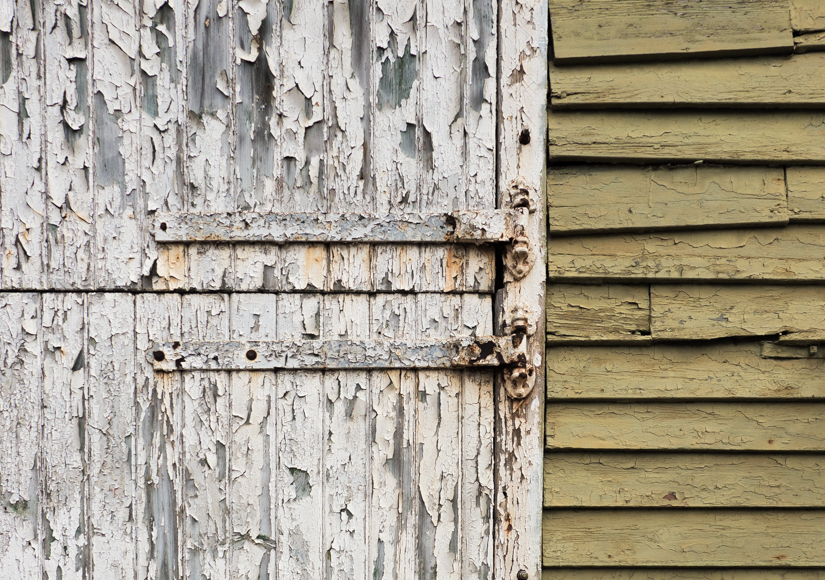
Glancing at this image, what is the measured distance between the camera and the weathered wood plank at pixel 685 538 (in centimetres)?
140

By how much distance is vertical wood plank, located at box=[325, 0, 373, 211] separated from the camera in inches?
53.6

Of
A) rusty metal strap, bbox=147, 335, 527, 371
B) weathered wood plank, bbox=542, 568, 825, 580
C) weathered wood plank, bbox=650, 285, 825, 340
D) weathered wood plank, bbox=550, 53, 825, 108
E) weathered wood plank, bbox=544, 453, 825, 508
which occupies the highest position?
weathered wood plank, bbox=550, 53, 825, 108

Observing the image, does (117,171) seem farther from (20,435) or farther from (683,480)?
(683,480)

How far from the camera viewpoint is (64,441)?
1.35 m

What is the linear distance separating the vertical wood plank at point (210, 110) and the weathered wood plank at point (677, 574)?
1.10m

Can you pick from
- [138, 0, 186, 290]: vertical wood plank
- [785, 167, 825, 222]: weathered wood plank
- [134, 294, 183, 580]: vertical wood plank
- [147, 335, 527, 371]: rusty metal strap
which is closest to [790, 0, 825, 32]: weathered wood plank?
[785, 167, 825, 222]: weathered wood plank

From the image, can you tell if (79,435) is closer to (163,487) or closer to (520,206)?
(163,487)

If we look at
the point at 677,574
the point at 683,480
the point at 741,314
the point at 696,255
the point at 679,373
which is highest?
the point at 696,255

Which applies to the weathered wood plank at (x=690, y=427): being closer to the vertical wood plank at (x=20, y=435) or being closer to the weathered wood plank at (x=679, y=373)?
the weathered wood plank at (x=679, y=373)

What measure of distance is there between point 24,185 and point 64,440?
536 mm

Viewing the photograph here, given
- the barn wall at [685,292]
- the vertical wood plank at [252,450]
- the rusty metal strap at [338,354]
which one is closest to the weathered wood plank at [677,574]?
the barn wall at [685,292]

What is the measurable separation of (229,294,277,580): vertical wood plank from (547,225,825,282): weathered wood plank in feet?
2.08

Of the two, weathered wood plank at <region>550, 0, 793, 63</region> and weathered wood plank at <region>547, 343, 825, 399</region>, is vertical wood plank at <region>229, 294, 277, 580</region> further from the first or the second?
weathered wood plank at <region>550, 0, 793, 63</region>

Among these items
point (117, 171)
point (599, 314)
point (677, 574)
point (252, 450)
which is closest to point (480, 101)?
point (599, 314)
